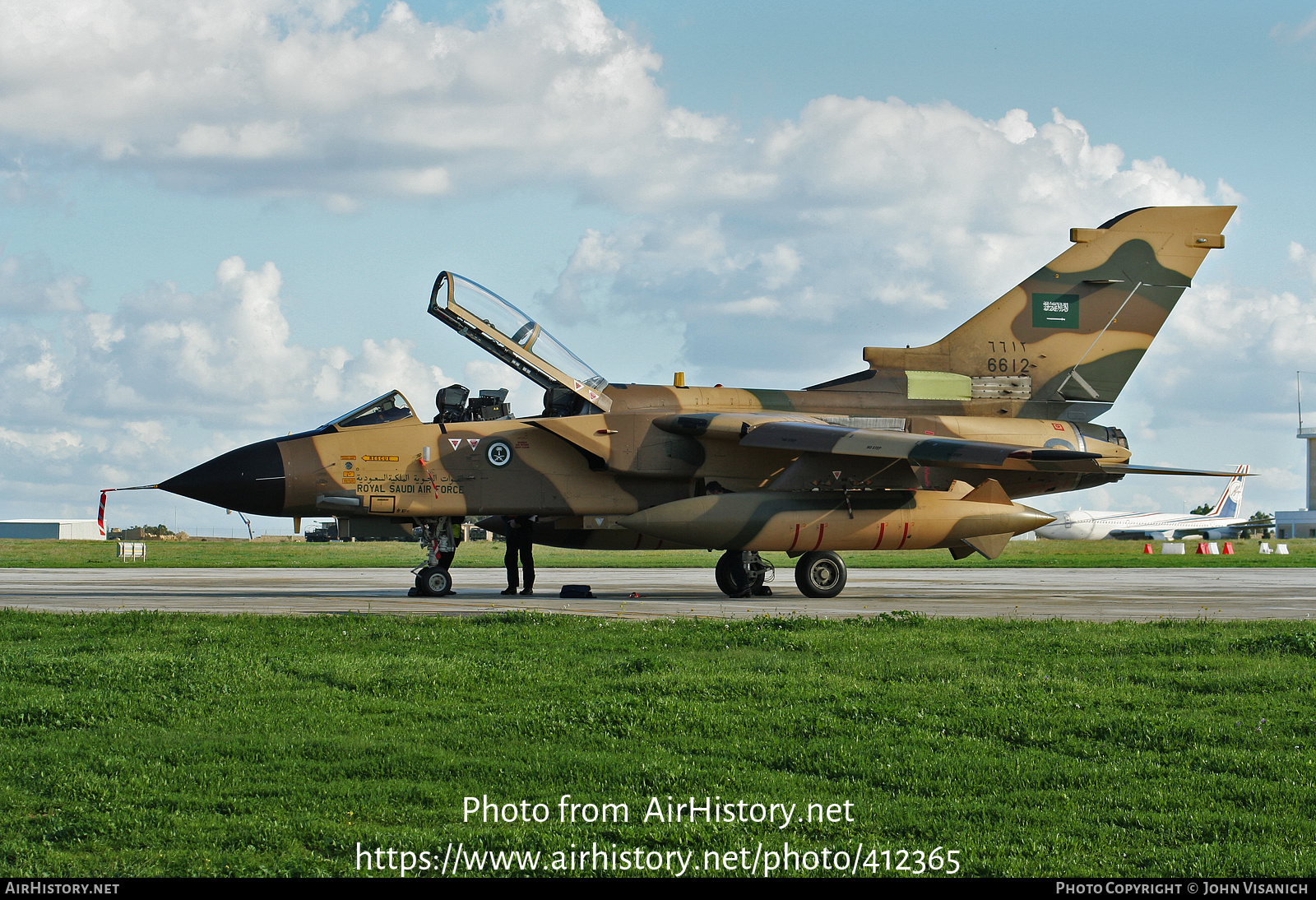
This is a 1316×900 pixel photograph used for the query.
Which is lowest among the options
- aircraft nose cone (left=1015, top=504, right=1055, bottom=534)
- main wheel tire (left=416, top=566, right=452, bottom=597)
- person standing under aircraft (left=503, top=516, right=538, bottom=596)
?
main wheel tire (left=416, top=566, right=452, bottom=597)

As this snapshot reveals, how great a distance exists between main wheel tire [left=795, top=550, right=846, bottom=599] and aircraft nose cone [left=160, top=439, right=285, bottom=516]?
8457 mm

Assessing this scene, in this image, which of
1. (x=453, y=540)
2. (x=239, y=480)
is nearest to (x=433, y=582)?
(x=453, y=540)

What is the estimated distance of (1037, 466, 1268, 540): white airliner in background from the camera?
78875 millimetres

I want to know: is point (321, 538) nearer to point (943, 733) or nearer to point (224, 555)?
point (224, 555)

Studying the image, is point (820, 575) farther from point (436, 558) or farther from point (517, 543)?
point (436, 558)

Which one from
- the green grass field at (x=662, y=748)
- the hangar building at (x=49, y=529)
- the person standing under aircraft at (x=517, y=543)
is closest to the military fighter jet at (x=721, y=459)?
the person standing under aircraft at (x=517, y=543)

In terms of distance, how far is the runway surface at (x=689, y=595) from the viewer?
15094 millimetres

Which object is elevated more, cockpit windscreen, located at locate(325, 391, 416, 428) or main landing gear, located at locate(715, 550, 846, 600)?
cockpit windscreen, located at locate(325, 391, 416, 428)

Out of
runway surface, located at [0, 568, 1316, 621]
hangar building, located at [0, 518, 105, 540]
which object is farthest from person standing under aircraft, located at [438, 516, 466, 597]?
hangar building, located at [0, 518, 105, 540]

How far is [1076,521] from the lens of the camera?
79.8 metres

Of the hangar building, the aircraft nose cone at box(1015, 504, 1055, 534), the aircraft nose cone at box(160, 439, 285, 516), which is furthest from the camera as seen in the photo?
the hangar building

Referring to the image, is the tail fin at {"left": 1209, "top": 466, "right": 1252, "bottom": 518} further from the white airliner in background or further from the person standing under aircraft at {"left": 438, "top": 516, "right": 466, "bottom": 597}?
the person standing under aircraft at {"left": 438, "top": 516, "right": 466, "bottom": 597}

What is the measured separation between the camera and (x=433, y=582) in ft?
60.4

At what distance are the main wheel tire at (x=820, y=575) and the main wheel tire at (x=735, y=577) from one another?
0.72 m
